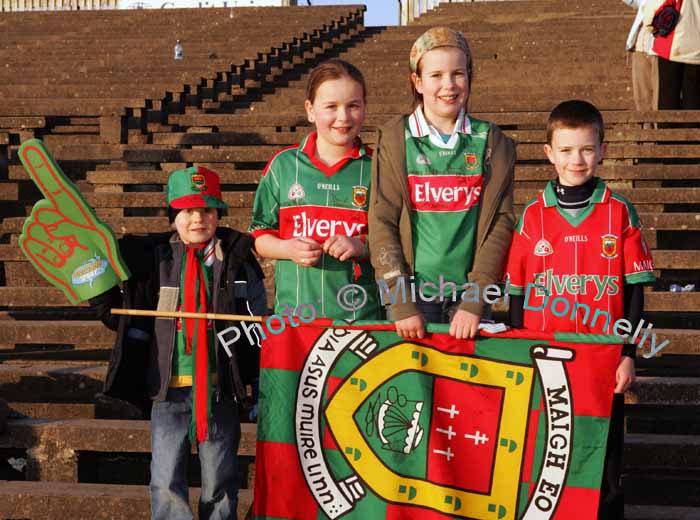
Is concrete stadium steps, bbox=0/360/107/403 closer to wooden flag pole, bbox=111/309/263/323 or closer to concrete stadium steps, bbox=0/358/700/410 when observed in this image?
concrete stadium steps, bbox=0/358/700/410

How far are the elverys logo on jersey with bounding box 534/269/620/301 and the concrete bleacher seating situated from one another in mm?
1337

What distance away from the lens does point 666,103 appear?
8.75 m

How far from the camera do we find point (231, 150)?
8.38 metres

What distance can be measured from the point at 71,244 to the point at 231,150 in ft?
16.0

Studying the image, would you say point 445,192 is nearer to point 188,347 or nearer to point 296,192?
point 296,192

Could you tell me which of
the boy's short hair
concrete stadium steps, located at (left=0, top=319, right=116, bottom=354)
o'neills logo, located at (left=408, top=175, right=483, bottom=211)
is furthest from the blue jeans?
concrete stadium steps, located at (left=0, top=319, right=116, bottom=354)

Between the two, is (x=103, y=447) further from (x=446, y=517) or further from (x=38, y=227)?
(x=446, y=517)

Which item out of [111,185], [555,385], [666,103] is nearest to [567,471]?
[555,385]

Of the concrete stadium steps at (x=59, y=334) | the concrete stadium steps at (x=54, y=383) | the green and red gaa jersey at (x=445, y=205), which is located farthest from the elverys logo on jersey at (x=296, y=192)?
the concrete stadium steps at (x=59, y=334)

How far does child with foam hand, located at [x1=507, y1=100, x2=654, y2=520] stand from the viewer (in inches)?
132

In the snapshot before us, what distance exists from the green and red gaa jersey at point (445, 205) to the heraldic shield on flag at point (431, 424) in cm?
23

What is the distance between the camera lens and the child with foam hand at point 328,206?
11.7 ft

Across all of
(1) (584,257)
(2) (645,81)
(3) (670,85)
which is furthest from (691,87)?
(1) (584,257)

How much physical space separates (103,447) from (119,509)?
0.46 m
